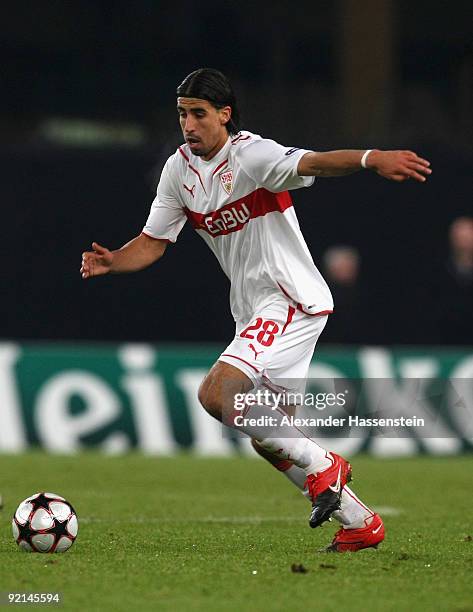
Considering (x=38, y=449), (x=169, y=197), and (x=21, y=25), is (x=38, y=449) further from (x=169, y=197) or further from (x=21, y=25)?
(x=21, y=25)

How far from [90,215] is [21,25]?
4.65 metres

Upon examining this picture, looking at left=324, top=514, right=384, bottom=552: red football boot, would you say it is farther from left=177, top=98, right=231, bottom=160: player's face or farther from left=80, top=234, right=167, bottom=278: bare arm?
left=177, top=98, right=231, bottom=160: player's face

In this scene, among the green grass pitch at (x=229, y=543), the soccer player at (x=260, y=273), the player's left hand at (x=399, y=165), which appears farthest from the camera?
the soccer player at (x=260, y=273)

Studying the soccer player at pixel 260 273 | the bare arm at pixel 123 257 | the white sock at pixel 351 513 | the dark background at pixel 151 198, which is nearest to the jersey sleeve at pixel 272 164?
the soccer player at pixel 260 273

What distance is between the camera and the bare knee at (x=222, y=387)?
6871 mm

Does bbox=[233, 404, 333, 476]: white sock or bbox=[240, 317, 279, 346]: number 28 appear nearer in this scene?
bbox=[233, 404, 333, 476]: white sock

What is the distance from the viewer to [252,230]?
23.7 ft

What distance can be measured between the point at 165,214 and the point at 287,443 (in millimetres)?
1603

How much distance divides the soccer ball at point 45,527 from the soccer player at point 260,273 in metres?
0.97

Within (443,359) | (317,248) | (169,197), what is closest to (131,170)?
(317,248)

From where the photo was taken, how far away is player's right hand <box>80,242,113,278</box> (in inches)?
293

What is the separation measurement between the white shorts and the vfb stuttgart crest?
664 mm

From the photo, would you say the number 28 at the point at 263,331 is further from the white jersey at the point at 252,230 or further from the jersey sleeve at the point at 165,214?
the jersey sleeve at the point at 165,214

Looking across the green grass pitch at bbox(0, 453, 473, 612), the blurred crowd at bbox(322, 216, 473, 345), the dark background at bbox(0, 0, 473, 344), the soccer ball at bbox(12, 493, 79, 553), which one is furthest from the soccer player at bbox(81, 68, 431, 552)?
the dark background at bbox(0, 0, 473, 344)
